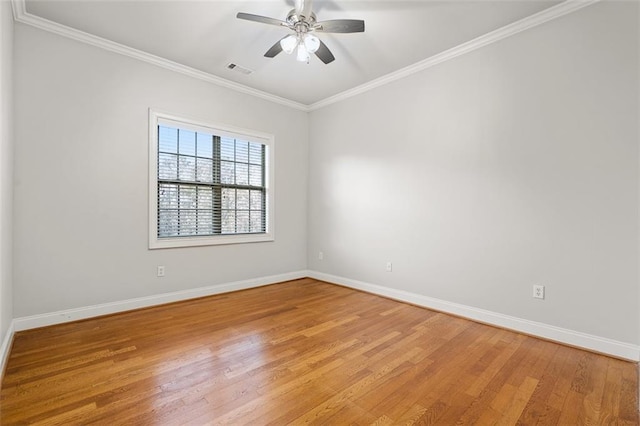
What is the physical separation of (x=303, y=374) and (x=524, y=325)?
2070 mm

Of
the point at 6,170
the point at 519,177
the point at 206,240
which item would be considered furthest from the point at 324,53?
the point at 6,170

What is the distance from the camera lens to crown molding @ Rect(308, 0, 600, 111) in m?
2.46

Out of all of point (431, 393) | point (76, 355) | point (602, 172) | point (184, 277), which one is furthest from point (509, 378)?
point (184, 277)

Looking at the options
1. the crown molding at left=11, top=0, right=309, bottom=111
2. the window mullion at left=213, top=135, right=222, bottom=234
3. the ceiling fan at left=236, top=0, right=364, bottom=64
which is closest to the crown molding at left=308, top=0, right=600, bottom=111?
the ceiling fan at left=236, top=0, right=364, bottom=64

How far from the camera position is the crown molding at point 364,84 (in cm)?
251

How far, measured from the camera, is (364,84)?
4.03m

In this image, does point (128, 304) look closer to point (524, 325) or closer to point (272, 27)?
point (272, 27)

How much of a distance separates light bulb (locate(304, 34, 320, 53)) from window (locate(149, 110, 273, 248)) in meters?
1.86

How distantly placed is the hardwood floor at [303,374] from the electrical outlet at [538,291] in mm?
373

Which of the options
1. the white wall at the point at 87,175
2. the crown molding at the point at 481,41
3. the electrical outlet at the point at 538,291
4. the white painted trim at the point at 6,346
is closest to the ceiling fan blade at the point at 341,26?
the crown molding at the point at 481,41

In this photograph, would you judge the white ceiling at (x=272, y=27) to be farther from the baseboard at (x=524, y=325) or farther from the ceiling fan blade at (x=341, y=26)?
the baseboard at (x=524, y=325)

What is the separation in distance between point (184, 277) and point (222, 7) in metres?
2.86

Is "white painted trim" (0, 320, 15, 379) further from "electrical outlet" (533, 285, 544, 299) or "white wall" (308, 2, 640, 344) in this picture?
"electrical outlet" (533, 285, 544, 299)

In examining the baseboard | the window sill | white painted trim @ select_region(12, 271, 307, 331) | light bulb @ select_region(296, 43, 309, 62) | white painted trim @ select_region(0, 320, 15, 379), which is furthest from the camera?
the window sill
